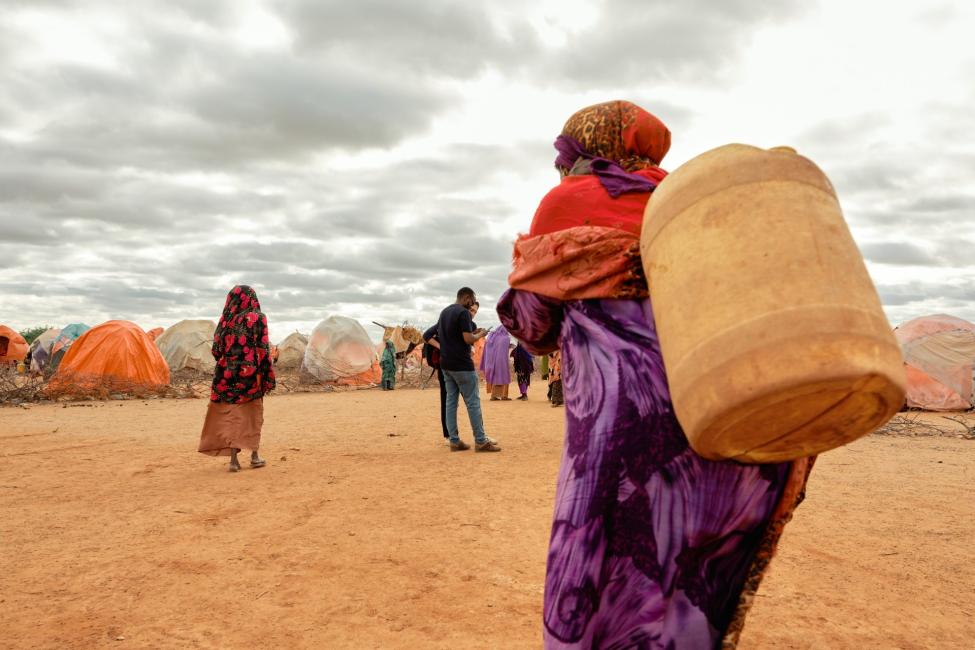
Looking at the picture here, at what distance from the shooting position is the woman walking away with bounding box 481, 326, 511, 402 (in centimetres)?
1725

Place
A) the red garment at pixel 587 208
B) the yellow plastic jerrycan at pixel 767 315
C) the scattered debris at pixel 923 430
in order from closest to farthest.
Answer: the yellow plastic jerrycan at pixel 767 315 < the red garment at pixel 587 208 < the scattered debris at pixel 923 430

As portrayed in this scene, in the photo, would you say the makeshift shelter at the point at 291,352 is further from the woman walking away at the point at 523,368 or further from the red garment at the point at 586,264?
the red garment at the point at 586,264

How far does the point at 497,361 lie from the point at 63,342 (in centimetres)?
1672

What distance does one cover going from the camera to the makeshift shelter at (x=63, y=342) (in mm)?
21356

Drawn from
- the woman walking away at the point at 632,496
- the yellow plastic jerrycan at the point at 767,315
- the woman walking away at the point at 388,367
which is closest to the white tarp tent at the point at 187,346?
the woman walking away at the point at 388,367

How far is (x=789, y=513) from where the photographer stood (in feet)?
5.33

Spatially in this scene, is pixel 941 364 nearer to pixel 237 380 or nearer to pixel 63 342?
pixel 237 380

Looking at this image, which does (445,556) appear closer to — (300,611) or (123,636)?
(300,611)

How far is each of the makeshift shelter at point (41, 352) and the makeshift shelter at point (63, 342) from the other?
1.00 feet

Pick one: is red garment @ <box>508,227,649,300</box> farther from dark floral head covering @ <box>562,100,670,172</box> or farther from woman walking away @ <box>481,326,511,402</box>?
woman walking away @ <box>481,326,511,402</box>

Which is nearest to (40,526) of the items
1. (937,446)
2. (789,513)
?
(789,513)

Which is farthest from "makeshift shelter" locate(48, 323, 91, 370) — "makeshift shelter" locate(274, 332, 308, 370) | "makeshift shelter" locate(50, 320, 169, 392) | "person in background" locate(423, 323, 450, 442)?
"person in background" locate(423, 323, 450, 442)

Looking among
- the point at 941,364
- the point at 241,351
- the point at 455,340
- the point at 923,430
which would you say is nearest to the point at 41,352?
the point at 241,351

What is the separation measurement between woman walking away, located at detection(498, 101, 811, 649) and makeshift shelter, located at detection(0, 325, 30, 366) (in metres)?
28.4
